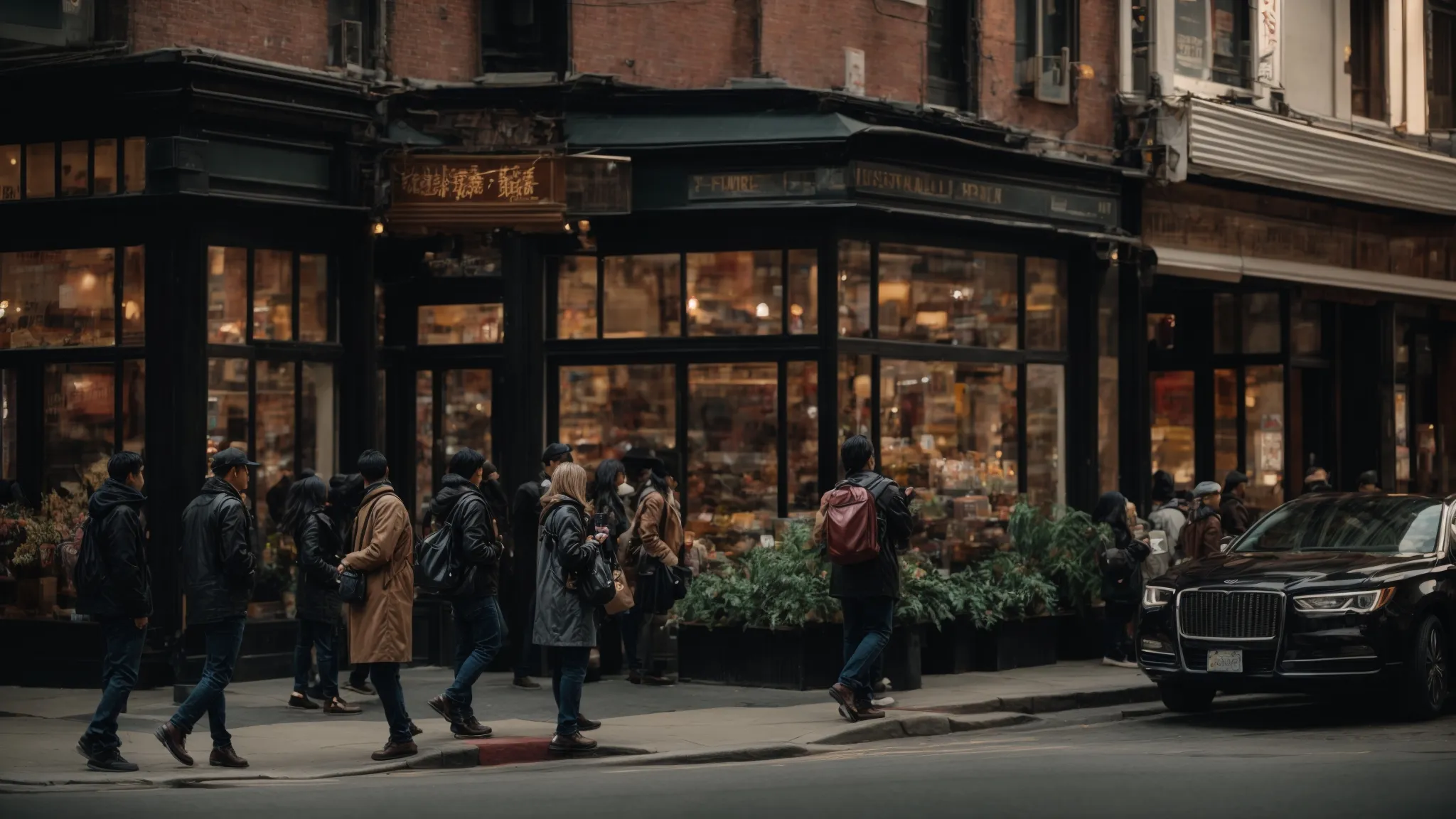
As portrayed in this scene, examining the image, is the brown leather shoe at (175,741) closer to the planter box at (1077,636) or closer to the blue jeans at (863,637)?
the blue jeans at (863,637)

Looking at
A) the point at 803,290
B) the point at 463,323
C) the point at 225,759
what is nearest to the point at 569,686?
the point at 225,759

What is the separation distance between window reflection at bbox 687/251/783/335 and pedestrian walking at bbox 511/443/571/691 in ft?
7.23

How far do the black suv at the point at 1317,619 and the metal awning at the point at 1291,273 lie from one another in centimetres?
784

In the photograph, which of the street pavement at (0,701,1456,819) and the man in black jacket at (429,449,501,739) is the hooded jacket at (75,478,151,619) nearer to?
the street pavement at (0,701,1456,819)

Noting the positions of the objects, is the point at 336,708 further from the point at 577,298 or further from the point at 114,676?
the point at 577,298

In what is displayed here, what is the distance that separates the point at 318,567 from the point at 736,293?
5.75m

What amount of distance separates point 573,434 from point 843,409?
264 cm

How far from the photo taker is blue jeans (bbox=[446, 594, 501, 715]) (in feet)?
42.6

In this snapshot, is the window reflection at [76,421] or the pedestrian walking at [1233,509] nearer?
the window reflection at [76,421]

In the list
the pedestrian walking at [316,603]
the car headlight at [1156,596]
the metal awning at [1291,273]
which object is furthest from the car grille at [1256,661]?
the metal awning at [1291,273]

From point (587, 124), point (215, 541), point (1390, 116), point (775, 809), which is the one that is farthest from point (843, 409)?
point (1390, 116)

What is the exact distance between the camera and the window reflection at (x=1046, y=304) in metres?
20.7

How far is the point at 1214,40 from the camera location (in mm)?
23828

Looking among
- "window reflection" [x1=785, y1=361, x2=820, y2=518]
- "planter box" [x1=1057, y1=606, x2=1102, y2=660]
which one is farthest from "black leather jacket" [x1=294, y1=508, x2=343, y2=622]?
"planter box" [x1=1057, y1=606, x2=1102, y2=660]
